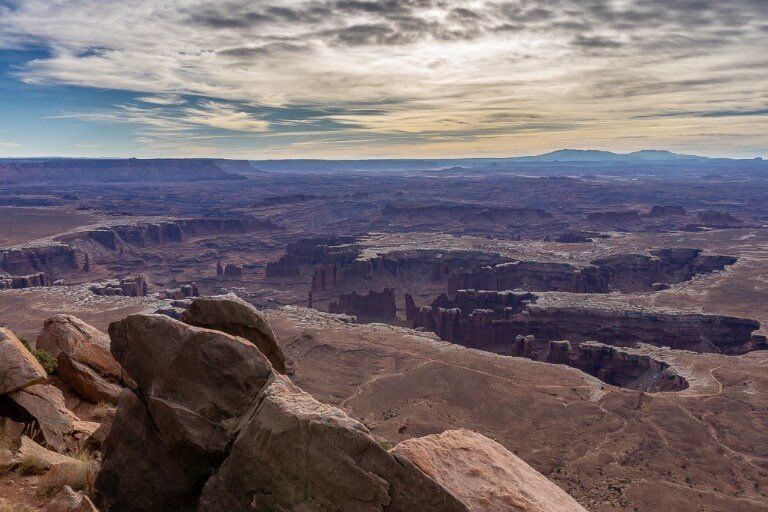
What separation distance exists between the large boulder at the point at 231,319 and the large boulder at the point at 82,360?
584cm

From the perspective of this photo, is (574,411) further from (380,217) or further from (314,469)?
(380,217)

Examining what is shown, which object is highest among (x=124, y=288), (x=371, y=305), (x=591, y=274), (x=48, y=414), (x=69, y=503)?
(x=69, y=503)

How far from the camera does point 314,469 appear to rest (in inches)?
290

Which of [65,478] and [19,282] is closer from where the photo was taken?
[65,478]

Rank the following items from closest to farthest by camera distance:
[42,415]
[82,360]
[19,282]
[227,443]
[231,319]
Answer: [227,443]
[231,319]
[42,415]
[82,360]
[19,282]

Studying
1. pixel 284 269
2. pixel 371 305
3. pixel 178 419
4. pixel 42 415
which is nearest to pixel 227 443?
pixel 178 419

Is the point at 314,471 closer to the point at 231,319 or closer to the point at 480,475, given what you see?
the point at 480,475

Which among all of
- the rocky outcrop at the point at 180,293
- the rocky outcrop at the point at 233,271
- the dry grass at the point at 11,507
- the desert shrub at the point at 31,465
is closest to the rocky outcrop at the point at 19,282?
the rocky outcrop at the point at 180,293

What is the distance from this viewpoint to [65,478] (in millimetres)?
9523

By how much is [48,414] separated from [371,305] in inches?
2561

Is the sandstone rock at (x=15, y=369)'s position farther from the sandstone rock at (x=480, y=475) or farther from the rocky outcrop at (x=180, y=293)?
the rocky outcrop at (x=180, y=293)

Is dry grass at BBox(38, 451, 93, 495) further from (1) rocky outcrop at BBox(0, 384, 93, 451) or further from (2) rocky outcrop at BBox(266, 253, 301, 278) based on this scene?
(2) rocky outcrop at BBox(266, 253, 301, 278)

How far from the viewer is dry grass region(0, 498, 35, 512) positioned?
820cm

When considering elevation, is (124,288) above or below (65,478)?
below
